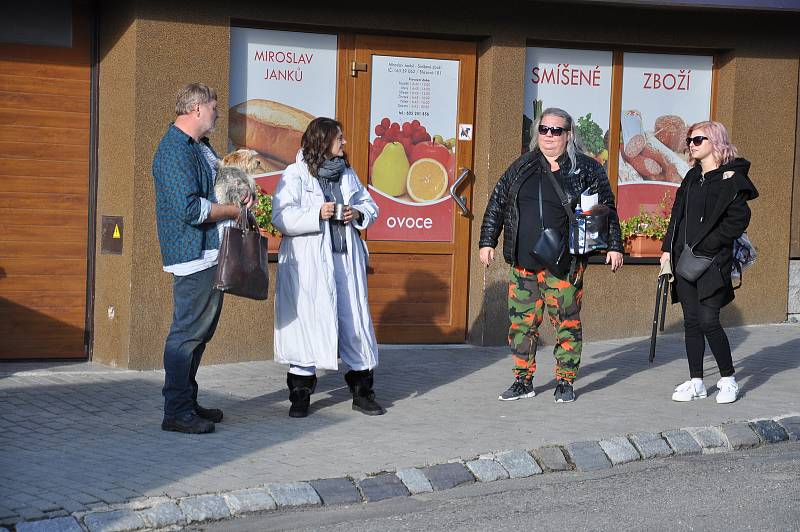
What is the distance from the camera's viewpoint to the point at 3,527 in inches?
196

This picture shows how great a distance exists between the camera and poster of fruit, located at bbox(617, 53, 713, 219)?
1102 cm

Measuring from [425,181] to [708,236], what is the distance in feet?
10.6

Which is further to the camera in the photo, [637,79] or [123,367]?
[637,79]

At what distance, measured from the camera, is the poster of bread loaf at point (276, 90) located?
386 inches

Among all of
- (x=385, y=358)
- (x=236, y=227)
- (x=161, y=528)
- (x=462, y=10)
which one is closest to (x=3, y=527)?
(x=161, y=528)

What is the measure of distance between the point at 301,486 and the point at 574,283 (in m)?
2.82

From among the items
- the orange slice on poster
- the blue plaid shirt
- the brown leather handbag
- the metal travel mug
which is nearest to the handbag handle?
the brown leather handbag

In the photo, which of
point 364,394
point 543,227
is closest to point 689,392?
point 543,227

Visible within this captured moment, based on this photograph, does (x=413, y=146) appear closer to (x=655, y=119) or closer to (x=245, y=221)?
(x=655, y=119)

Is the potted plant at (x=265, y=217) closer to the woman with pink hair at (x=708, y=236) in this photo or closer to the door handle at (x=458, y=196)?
the door handle at (x=458, y=196)

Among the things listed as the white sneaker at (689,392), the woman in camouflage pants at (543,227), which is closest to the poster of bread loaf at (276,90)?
the woman in camouflage pants at (543,227)

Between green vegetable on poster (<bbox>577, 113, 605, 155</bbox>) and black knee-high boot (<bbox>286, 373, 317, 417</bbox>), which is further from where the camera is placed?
green vegetable on poster (<bbox>577, 113, 605, 155</bbox>)

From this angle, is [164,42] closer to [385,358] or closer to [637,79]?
[385,358]

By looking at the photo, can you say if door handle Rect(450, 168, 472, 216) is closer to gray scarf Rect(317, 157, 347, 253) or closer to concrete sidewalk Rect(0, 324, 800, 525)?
concrete sidewalk Rect(0, 324, 800, 525)
